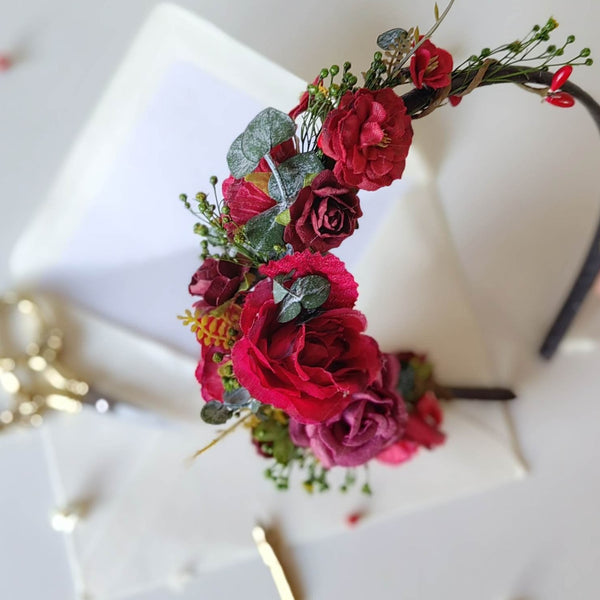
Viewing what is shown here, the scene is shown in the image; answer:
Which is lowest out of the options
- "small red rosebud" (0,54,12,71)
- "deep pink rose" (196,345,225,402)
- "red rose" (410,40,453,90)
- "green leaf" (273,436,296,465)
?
"green leaf" (273,436,296,465)

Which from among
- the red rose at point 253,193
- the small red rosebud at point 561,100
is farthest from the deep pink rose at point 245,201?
the small red rosebud at point 561,100

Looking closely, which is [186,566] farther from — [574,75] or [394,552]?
[574,75]

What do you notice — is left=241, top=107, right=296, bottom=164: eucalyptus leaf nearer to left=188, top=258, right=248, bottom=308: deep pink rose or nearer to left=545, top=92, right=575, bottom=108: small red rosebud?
left=188, top=258, right=248, bottom=308: deep pink rose

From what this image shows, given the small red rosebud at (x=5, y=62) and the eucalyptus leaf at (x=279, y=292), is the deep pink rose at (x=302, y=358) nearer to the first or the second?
the eucalyptus leaf at (x=279, y=292)

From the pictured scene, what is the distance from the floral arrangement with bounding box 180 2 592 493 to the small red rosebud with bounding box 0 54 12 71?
437mm

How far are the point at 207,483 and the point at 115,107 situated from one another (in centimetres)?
Result: 48

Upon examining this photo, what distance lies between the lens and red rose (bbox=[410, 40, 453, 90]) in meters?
0.47

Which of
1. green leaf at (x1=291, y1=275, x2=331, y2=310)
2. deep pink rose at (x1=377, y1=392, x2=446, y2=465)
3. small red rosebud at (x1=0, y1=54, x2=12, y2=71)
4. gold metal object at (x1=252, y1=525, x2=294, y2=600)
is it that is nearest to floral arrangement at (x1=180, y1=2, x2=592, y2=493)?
green leaf at (x1=291, y1=275, x2=331, y2=310)

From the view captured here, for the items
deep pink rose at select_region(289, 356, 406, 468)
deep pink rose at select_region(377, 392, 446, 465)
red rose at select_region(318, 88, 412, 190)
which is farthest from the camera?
deep pink rose at select_region(377, 392, 446, 465)

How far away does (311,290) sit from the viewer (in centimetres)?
43

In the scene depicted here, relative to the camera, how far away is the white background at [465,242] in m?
0.73

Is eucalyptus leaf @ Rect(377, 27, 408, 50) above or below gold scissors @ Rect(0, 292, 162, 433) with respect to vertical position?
above

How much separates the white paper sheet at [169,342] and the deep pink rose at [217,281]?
0.24m

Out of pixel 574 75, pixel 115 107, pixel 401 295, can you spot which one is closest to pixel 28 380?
pixel 115 107
